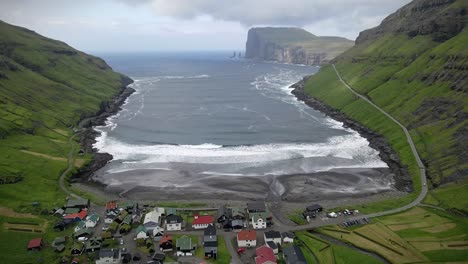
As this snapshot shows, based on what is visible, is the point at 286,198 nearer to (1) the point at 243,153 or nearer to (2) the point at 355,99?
(1) the point at 243,153

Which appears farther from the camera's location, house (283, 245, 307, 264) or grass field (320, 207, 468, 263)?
grass field (320, 207, 468, 263)

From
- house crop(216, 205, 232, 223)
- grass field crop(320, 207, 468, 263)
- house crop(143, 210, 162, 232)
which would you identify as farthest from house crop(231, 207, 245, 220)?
grass field crop(320, 207, 468, 263)

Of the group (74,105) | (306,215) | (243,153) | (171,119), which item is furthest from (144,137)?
(306,215)

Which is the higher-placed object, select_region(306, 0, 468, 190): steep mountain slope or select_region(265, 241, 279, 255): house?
select_region(306, 0, 468, 190): steep mountain slope

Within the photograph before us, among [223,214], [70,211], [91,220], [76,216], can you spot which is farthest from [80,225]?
[223,214]

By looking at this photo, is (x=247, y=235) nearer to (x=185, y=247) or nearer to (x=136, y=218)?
(x=185, y=247)

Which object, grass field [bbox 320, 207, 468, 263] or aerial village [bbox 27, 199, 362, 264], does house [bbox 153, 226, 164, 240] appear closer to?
aerial village [bbox 27, 199, 362, 264]

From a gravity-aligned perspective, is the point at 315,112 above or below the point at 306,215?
above

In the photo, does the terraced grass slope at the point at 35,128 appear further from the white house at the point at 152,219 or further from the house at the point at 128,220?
the white house at the point at 152,219
